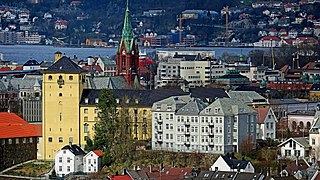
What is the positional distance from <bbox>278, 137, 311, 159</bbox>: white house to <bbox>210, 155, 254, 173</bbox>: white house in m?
2.40

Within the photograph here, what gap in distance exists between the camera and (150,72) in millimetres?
68875

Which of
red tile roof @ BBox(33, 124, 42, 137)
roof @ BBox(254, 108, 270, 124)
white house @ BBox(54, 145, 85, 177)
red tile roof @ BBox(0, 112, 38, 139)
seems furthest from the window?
roof @ BBox(254, 108, 270, 124)

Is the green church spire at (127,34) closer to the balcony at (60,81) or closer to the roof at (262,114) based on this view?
the balcony at (60,81)

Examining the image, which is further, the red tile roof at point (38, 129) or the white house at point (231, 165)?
the red tile roof at point (38, 129)

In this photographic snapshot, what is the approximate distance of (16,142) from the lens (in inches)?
1518

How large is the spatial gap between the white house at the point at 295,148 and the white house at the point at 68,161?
5960 mm

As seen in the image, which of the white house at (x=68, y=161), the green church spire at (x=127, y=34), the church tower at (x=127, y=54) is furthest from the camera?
the green church spire at (x=127, y=34)

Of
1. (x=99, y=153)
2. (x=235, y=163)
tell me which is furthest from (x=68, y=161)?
(x=235, y=163)

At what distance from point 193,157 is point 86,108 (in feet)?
16.5

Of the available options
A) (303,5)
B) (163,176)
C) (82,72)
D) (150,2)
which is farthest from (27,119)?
(150,2)

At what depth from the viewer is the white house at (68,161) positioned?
119 ft

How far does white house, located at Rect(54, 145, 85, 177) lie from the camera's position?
1433 inches

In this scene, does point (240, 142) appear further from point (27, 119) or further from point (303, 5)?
Result: point (303, 5)

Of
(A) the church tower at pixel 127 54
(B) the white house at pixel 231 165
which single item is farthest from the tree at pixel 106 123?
(A) the church tower at pixel 127 54
